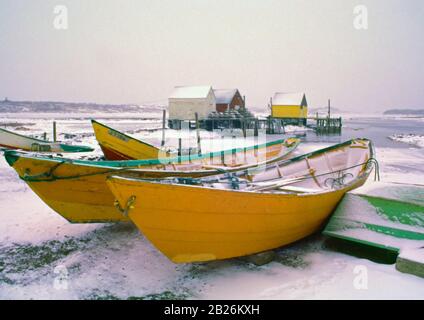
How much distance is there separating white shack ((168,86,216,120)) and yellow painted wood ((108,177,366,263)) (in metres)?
34.5

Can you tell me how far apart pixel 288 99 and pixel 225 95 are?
910 centimetres

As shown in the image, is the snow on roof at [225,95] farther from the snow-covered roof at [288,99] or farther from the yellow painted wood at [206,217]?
the yellow painted wood at [206,217]

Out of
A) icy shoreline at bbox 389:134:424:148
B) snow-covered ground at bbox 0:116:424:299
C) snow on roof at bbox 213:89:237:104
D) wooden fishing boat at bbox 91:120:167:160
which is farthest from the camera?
snow on roof at bbox 213:89:237:104

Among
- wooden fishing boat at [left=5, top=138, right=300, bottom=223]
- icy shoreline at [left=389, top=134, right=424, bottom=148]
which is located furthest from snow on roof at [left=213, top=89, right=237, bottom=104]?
wooden fishing boat at [left=5, top=138, right=300, bottom=223]

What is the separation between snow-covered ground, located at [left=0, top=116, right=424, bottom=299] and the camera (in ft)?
14.8

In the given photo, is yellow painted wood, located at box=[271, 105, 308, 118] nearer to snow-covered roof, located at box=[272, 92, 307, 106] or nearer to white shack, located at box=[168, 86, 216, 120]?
snow-covered roof, located at box=[272, 92, 307, 106]

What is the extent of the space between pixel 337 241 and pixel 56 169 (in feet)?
17.0

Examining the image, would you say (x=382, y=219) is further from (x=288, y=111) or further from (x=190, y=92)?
(x=288, y=111)

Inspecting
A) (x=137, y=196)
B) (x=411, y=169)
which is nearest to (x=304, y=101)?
(x=411, y=169)

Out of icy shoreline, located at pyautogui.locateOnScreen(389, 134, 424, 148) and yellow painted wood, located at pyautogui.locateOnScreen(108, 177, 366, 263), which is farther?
icy shoreline, located at pyautogui.locateOnScreen(389, 134, 424, 148)

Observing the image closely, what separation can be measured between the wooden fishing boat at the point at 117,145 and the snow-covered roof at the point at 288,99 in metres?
39.9

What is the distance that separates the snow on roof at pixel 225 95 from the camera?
45.4m
